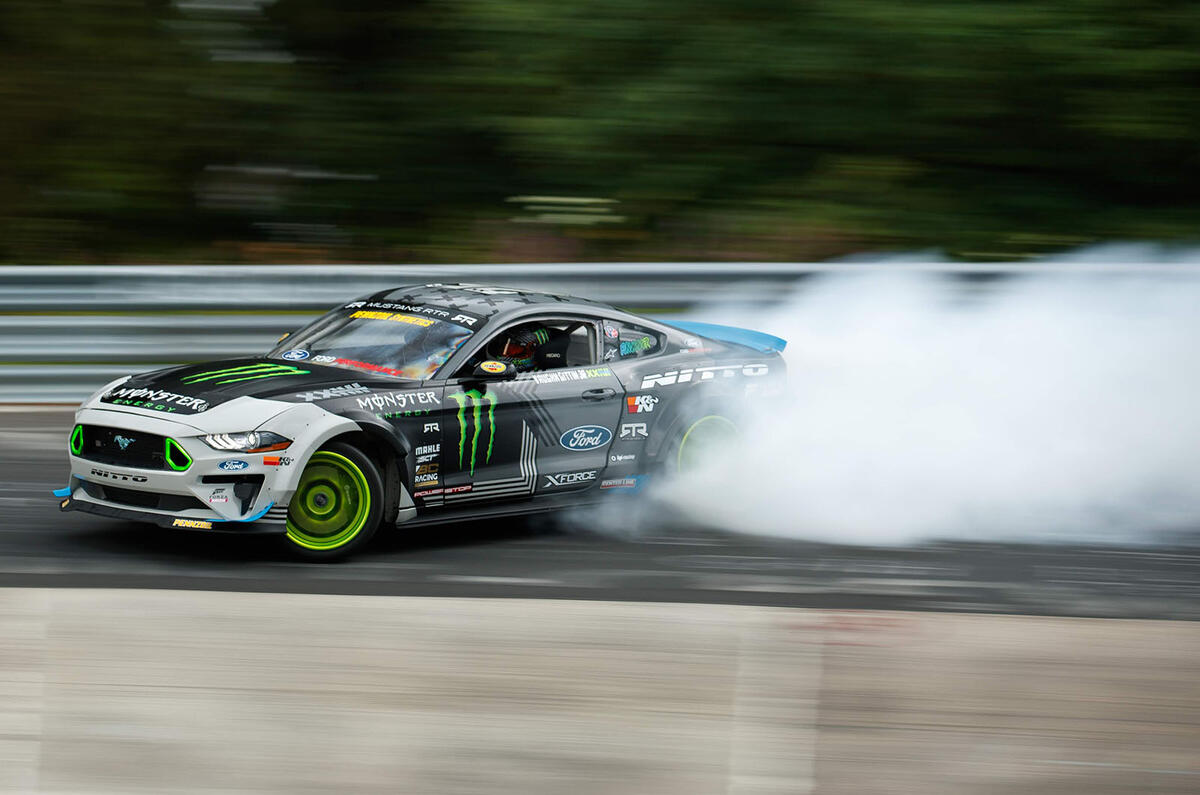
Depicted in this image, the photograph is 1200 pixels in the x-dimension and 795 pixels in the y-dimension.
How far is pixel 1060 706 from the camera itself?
16.1 ft

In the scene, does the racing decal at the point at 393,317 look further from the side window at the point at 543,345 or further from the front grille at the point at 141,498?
the front grille at the point at 141,498

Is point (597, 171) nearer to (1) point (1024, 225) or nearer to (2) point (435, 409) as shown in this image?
(1) point (1024, 225)

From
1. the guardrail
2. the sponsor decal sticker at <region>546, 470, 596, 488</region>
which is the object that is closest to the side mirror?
the sponsor decal sticker at <region>546, 470, 596, 488</region>

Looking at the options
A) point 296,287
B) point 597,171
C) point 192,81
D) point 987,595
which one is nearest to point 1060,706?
point 987,595

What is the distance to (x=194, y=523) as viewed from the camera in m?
6.62

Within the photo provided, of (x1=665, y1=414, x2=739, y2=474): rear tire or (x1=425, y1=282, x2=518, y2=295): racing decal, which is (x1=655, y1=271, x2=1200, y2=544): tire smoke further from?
(x1=425, y1=282, x2=518, y2=295): racing decal

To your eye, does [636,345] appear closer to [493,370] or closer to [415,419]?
[493,370]

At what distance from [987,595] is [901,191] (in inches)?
297

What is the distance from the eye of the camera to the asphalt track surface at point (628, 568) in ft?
21.7

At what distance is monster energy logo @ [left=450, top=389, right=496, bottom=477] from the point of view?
7328 millimetres

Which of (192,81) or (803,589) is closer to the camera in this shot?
(803,589)

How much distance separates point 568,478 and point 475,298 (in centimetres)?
114

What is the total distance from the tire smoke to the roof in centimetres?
136

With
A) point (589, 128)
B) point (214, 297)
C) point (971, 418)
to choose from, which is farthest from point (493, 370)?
point (589, 128)
